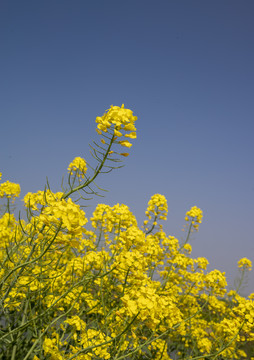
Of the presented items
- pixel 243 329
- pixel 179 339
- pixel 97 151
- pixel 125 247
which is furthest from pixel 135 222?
pixel 179 339

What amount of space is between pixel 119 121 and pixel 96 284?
3.04 meters

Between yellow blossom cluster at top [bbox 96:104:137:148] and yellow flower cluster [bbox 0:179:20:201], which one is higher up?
yellow flower cluster [bbox 0:179:20:201]

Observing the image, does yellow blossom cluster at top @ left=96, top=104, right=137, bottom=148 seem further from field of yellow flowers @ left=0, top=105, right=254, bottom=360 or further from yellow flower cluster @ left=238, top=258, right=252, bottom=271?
yellow flower cluster @ left=238, top=258, right=252, bottom=271

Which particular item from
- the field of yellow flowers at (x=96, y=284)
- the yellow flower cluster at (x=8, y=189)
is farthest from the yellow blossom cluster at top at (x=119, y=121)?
the yellow flower cluster at (x=8, y=189)

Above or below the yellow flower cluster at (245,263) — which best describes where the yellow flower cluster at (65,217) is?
below

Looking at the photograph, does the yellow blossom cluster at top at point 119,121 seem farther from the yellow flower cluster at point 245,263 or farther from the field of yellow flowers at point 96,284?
the yellow flower cluster at point 245,263

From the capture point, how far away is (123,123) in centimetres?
198

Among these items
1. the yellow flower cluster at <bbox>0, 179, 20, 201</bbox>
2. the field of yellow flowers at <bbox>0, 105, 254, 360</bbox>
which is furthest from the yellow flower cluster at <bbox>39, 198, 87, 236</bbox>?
the yellow flower cluster at <bbox>0, 179, 20, 201</bbox>

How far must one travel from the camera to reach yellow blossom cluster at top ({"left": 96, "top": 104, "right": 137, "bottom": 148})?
1.94 m

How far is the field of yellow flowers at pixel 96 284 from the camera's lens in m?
1.97

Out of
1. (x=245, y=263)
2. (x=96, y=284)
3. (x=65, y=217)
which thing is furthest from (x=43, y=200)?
(x=245, y=263)

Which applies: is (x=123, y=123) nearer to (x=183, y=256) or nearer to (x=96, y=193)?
(x=96, y=193)

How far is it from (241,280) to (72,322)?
447 centimetres

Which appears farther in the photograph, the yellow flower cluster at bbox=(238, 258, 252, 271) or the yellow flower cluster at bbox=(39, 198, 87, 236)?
the yellow flower cluster at bbox=(238, 258, 252, 271)
